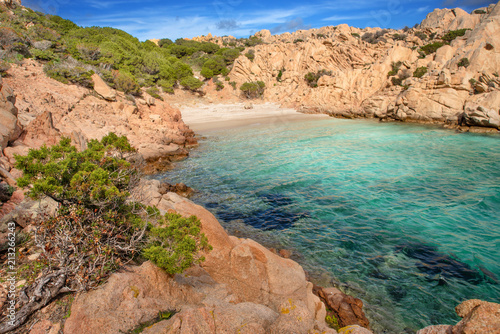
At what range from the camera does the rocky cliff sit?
95.3 feet

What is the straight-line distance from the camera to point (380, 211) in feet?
35.6

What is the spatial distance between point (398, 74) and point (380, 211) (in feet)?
122

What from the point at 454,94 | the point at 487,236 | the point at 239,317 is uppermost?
the point at 454,94

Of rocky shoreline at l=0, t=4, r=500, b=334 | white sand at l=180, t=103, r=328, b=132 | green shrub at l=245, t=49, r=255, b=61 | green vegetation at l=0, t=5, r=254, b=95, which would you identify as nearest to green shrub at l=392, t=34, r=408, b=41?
rocky shoreline at l=0, t=4, r=500, b=334

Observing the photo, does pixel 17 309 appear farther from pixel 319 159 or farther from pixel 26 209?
pixel 319 159

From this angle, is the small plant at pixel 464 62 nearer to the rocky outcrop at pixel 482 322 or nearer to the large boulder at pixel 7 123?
the rocky outcrop at pixel 482 322

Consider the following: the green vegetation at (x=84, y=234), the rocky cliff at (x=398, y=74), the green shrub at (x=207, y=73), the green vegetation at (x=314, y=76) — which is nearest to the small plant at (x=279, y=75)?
the rocky cliff at (x=398, y=74)

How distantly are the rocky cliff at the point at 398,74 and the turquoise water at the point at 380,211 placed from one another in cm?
935

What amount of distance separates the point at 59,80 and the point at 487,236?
2688 cm

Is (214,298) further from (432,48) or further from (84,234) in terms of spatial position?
(432,48)

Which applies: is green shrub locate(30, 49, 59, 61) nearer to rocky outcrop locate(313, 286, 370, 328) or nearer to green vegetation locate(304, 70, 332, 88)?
rocky outcrop locate(313, 286, 370, 328)

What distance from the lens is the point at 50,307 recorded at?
363 cm

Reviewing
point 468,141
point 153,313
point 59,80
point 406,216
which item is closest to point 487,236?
point 406,216

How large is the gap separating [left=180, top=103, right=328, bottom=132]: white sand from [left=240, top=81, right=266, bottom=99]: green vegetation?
7.21 m
